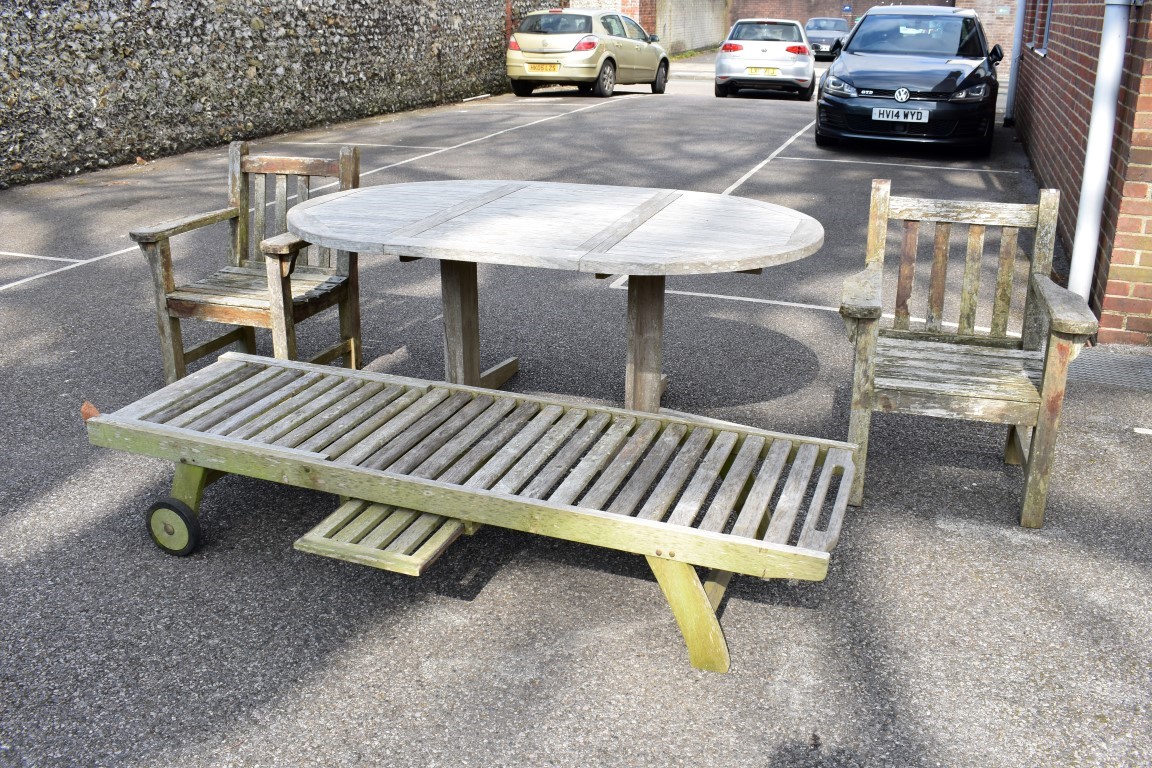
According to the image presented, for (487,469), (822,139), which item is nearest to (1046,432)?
(487,469)

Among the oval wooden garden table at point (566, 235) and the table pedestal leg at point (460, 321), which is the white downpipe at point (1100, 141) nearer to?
the oval wooden garden table at point (566, 235)

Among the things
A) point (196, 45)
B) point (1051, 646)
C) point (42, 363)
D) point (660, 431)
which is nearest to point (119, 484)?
point (42, 363)

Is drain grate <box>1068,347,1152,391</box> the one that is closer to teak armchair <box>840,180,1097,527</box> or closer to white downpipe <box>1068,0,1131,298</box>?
white downpipe <box>1068,0,1131,298</box>

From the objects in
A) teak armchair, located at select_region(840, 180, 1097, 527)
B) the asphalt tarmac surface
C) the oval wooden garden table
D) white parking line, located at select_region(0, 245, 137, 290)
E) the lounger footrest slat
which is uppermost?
the oval wooden garden table

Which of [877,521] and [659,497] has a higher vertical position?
[659,497]

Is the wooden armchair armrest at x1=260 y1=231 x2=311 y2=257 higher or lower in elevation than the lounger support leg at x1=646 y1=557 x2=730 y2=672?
higher

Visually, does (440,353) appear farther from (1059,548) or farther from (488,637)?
(1059,548)

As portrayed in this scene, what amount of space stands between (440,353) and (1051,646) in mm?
3253

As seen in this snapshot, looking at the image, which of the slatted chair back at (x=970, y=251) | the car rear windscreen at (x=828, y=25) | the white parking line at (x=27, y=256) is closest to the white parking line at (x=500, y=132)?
the white parking line at (x=27, y=256)

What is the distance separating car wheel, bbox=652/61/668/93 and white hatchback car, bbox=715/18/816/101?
202cm

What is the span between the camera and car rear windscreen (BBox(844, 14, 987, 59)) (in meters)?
11.2

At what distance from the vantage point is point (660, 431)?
341 cm

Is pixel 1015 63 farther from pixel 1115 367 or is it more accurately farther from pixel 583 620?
pixel 583 620

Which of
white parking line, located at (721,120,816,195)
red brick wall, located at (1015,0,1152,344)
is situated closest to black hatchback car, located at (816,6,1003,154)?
white parking line, located at (721,120,816,195)
